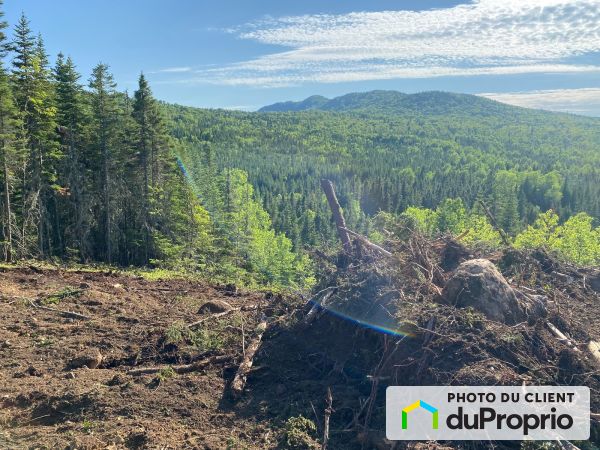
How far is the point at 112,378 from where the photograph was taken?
27.3ft

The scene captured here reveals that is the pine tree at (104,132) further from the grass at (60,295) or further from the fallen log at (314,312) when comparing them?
the fallen log at (314,312)

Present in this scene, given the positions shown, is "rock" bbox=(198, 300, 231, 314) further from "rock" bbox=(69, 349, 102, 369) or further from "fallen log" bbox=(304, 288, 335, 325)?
"fallen log" bbox=(304, 288, 335, 325)

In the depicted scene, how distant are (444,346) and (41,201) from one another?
2439cm

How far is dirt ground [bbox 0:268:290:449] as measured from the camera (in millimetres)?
6723

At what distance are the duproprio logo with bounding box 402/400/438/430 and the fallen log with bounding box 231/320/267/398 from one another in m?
3.02

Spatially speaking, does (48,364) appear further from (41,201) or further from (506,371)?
(41,201)

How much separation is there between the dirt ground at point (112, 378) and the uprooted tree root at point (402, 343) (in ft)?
3.33

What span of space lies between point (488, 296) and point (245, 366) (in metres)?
5.06

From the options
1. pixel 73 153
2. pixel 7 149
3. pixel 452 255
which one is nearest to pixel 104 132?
pixel 73 153

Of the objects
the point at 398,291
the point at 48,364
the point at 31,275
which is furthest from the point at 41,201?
the point at 398,291

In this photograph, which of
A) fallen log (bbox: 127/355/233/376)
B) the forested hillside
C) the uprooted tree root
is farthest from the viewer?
the forested hillside

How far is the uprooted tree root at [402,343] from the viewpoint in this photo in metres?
7.02

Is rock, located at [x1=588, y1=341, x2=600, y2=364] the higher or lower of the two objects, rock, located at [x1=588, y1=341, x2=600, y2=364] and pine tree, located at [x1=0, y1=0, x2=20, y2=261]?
the lower

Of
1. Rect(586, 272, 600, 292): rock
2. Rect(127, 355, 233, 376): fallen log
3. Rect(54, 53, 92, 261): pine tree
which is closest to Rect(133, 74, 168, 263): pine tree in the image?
Rect(54, 53, 92, 261): pine tree
